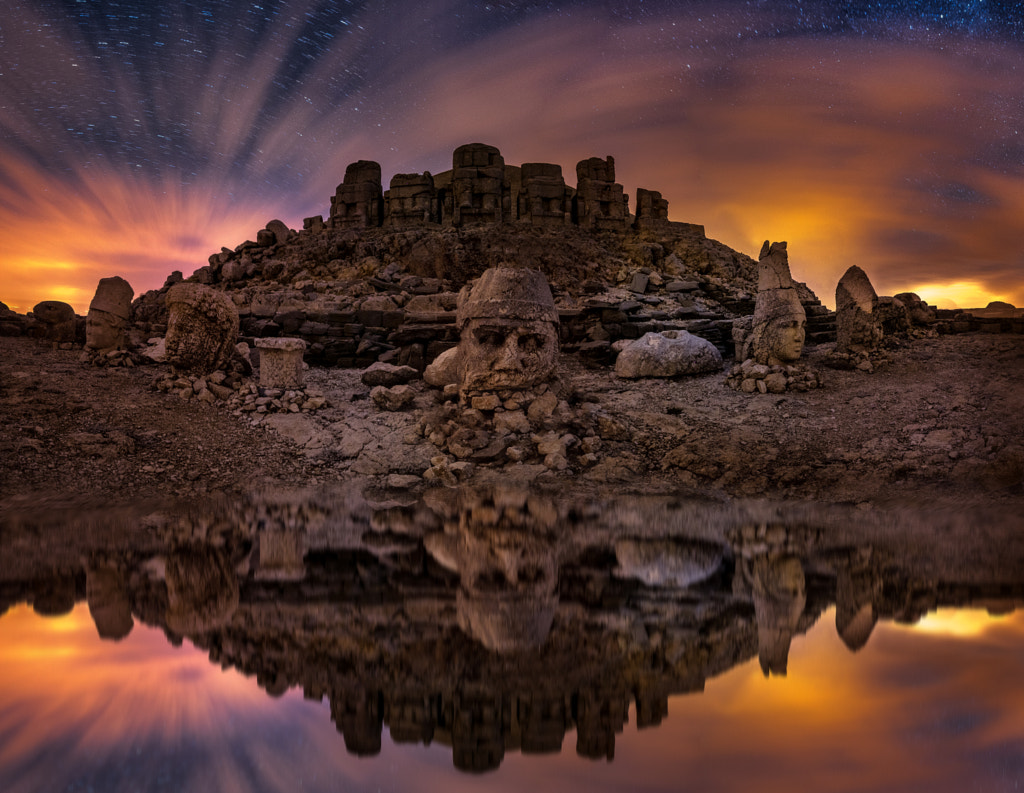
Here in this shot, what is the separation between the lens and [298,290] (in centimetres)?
1873

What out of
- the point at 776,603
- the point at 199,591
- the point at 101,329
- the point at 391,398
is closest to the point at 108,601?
the point at 199,591

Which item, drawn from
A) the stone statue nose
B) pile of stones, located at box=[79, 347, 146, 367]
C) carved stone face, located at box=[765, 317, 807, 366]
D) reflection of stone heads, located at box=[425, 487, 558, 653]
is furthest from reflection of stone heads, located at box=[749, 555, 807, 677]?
pile of stones, located at box=[79, 347, 146, 367]

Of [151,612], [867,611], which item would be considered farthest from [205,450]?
[867,611]

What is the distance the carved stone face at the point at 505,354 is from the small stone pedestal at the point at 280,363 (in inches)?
121

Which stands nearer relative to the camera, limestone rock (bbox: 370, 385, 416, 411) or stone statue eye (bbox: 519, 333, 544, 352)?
stone statue eye (bbox: 519, 333, 544, 352)

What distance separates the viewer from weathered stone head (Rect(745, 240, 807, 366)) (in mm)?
9961

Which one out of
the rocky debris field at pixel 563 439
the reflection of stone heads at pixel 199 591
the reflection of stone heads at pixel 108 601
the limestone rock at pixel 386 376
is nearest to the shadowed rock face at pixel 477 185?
the limestone rock at pixel 386 376

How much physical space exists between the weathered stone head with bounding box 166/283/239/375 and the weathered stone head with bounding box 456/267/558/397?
430 cm

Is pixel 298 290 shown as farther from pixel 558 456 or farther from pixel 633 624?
pixel 633 624

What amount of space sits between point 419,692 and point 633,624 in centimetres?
107

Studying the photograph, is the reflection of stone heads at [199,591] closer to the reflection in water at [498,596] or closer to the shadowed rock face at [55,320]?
the reflection in water at [498,596]

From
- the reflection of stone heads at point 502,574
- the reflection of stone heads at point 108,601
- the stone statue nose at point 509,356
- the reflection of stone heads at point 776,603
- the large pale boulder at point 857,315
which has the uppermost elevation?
the large pale boulder at point 857,315

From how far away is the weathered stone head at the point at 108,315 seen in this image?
33.2ft

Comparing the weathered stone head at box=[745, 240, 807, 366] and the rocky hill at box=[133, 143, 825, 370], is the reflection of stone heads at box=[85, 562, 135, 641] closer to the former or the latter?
the weathered stone head at box=[745, 240, 807, 366]
